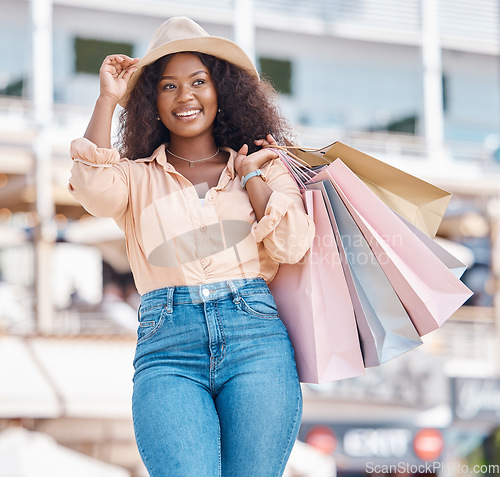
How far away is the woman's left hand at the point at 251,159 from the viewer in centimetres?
242

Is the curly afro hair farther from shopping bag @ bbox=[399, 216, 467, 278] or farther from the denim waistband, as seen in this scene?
shopping bag @ bbox=[399, 216, 467, 278]

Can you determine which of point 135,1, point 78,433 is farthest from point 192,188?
point 135,1

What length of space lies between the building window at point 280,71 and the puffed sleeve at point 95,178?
1355 centimetres

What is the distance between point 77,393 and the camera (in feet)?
30.2

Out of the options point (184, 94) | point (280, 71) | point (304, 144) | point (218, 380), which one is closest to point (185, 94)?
point (184, 94)

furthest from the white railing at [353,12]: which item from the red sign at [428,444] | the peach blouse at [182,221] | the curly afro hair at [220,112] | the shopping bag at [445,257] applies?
the shopping bag at [445,257]

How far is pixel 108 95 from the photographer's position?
2357 mm

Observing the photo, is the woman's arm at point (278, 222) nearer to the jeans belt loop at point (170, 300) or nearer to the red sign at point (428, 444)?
the jeans belt loop at point (170, 300)

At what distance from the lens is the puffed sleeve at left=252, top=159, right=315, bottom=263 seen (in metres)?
2.25

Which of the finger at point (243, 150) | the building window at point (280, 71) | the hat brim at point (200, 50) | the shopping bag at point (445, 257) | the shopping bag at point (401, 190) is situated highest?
the building window at point (280, 71)

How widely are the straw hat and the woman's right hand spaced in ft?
0.12

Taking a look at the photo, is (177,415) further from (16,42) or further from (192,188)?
(16,42)

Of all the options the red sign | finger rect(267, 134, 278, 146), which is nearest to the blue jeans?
finger rect(267, 134, 278, 146)

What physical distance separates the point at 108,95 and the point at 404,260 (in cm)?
97
